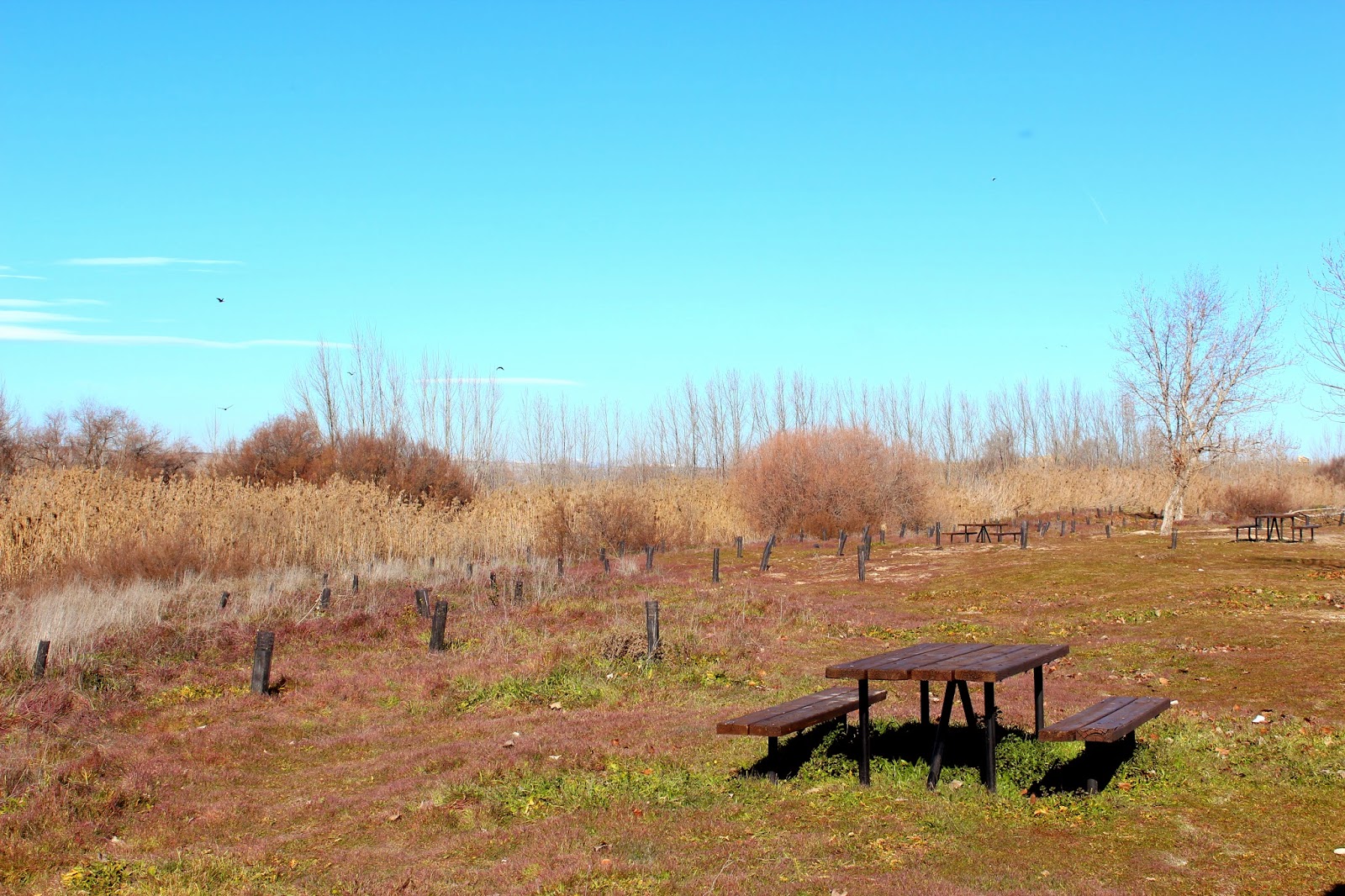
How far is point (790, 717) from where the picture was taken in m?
7.14

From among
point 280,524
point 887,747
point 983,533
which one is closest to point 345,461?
point 280,524

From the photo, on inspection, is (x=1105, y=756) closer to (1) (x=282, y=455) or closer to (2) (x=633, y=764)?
(2) (x=633, y=764)

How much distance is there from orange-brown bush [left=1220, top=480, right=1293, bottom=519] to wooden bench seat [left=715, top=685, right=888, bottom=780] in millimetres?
44188

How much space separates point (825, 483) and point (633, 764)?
34.1 metres

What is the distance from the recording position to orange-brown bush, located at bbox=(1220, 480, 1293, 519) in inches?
1801

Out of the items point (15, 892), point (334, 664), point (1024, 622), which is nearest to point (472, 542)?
point (334, 664)

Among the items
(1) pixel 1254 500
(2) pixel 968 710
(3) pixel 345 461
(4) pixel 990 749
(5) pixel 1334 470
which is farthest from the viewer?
(5) pixel 1334 470

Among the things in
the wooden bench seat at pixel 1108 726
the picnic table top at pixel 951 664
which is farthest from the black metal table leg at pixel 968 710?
the wooden bench seat at pixel 1108 726

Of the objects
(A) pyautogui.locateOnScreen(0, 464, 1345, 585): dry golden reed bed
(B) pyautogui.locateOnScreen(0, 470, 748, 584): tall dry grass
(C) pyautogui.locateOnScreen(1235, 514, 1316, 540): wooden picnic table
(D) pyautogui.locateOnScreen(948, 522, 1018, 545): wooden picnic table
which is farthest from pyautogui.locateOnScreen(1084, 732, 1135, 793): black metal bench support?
(D) pyautogui.locateOnScreen(948, 522, 1018, 545): wooden picnic table

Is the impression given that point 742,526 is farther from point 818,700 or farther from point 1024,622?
point 818,700

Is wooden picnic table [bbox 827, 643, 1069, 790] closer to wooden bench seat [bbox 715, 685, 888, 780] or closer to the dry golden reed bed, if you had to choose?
wooden bench seat [bbox 715, 685, 888, 780]

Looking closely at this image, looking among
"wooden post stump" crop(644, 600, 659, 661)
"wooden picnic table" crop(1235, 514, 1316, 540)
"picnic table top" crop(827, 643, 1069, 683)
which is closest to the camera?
"picnic table top" crop(827, 643, 1069, 683)

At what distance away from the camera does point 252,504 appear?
23.1 meters

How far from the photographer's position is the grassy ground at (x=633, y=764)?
563cm
